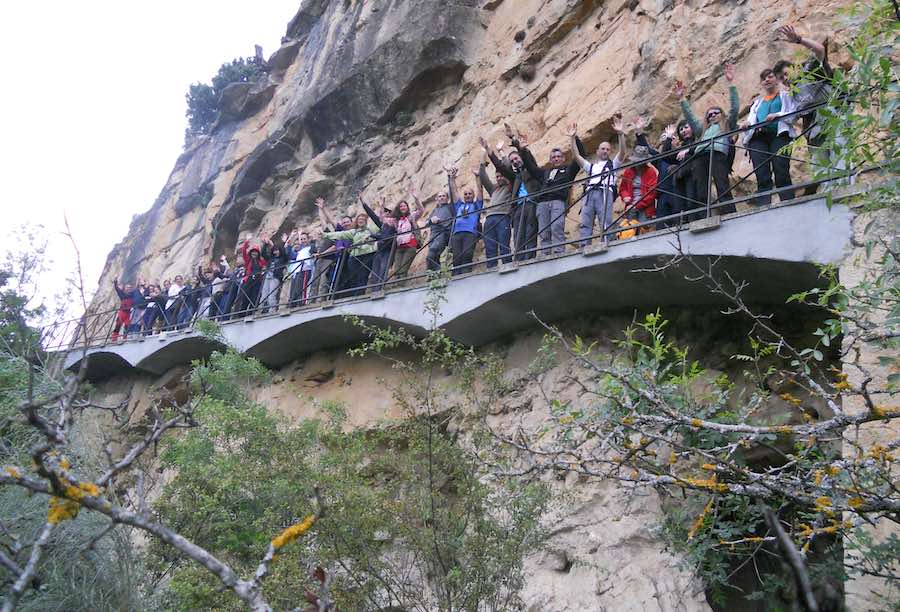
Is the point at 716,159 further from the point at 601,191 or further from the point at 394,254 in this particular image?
the point at 394,254

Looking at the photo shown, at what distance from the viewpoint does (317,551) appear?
5293mm

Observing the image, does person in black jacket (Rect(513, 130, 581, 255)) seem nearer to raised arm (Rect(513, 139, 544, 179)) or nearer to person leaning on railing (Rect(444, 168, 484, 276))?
raised arm (Rect(513, 139, 544, 179))

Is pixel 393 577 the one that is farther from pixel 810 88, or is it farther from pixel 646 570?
pixel 810 88

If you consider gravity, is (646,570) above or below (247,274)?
below

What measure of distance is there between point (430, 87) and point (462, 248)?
254 inches

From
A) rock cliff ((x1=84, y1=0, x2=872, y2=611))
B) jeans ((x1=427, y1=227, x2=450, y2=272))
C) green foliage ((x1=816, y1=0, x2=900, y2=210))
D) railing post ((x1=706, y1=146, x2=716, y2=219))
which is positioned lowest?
green foliage ((x1=816, y1=0, x2=900, y2=210))

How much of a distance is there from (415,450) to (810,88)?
4644 mm

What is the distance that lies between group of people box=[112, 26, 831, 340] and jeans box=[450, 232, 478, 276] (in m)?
0.02

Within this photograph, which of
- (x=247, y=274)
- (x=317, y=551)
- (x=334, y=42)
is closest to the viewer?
(x=317, y=551)

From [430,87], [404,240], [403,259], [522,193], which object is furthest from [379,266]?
[430,87]

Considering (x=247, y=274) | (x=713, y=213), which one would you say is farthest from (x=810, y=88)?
(x=247, y=274)

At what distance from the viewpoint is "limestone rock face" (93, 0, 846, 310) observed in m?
8.98

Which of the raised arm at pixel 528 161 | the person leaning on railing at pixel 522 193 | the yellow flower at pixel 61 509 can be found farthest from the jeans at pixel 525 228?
the yellow flower at pixel 61 509

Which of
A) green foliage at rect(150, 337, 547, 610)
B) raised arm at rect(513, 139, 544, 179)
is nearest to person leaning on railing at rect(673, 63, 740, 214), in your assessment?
raised arm at rect(513, 139, 544, 179)
